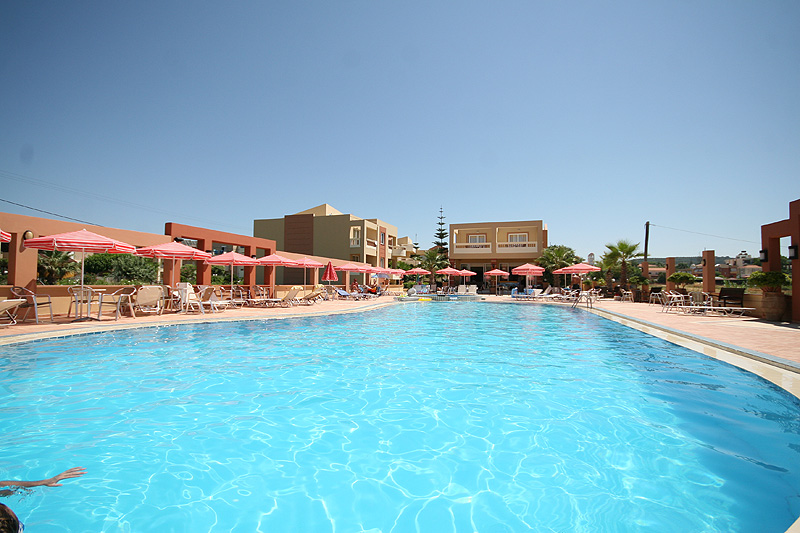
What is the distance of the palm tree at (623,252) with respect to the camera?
86.2 ft

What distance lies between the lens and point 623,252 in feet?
87.4

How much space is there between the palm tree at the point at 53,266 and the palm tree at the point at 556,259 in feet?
126

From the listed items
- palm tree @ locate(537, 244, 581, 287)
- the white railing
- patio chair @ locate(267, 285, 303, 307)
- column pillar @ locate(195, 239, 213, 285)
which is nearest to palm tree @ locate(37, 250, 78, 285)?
column pillar @ locate(195, 239, 213, 285)

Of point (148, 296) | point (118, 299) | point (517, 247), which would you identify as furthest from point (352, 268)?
point (517, 247)

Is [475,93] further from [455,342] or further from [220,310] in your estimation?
[220,310]

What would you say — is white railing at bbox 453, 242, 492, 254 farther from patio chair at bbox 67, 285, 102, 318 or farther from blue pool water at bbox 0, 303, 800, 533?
patio chair at bbox 67, 285, 102, 318

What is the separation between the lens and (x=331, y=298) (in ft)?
72.1

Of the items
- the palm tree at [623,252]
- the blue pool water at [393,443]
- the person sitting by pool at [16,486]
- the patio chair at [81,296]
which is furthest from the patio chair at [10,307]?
the palm tree at [623,252]

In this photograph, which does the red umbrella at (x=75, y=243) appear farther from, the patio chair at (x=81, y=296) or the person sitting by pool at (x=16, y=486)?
the person sitting by pool at (x=16, y=486)

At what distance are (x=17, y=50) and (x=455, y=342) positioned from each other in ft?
87.9

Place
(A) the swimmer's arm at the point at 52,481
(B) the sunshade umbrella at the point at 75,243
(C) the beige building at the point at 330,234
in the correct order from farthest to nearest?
1. (C) the beige building at the point at 330,234
2. (B) the sunshade umbrella at the point at 75,243
3. (A) the swimmer's arm at the point at 52,481

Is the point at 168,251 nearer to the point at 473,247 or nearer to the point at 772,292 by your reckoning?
the point at 772,292

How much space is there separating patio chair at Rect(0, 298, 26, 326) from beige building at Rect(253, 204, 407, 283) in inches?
1056

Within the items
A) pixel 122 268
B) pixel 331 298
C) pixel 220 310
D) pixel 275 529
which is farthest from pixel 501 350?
pixel 122 268
